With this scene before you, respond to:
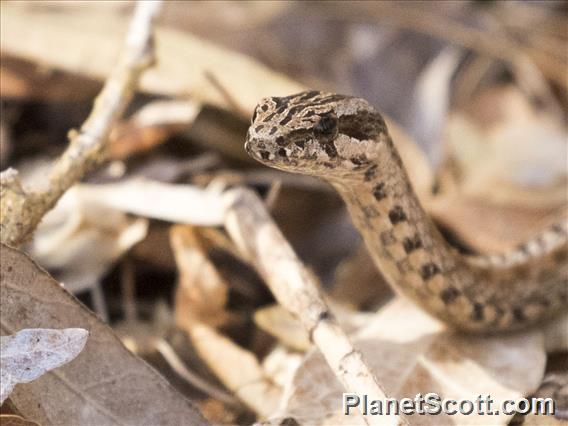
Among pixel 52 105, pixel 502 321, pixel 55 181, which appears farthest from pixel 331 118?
pixel 52 105

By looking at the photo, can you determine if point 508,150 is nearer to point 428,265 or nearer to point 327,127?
point 428,265

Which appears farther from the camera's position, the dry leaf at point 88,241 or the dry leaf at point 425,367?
the dry leaf at point 88,241

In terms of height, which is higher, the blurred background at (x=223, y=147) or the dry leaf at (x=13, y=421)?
the blurred background at (x=223, y=147)

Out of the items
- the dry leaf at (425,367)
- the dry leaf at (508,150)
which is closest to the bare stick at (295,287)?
the dry leaf at (425,367)

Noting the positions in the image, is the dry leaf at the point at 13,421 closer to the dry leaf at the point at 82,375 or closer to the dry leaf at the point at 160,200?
the dry leaf at the point at 82,375

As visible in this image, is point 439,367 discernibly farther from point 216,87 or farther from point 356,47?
point 356,47

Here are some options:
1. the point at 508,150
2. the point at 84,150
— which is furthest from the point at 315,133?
the point at 508,150

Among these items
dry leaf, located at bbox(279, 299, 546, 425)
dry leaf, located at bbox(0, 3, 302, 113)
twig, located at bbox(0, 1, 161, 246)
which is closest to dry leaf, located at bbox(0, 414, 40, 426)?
twig, located at bbox(0, 1, 161, 246)
